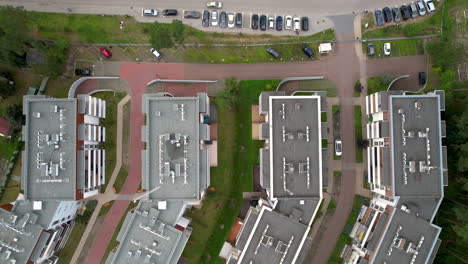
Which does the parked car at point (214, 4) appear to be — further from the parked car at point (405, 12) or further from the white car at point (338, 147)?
the parked car at point (405, 12)

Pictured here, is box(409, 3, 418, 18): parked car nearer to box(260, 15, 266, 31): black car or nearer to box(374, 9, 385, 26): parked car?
box(374, 9, 385, 26): parked car

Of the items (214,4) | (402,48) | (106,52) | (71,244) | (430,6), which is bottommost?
(71,244)

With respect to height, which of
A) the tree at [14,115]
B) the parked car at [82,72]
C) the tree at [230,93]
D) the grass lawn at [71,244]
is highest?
the parked car at [82,72]

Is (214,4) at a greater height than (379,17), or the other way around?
(214,4)

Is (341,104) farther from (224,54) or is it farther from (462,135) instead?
(224,54)

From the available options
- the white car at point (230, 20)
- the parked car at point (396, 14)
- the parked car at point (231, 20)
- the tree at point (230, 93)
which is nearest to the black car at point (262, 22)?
the parked car at point (231, 20)

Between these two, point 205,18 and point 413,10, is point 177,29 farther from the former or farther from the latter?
point 413,10

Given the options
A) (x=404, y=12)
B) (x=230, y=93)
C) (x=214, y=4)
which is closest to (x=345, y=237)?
(x=230, y=93)

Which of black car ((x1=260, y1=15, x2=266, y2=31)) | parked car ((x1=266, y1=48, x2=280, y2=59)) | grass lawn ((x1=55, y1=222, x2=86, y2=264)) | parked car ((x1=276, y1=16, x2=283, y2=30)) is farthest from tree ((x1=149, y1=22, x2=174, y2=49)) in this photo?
grass lawn ((x1=55, y1=222, x2=86, y2=264))
